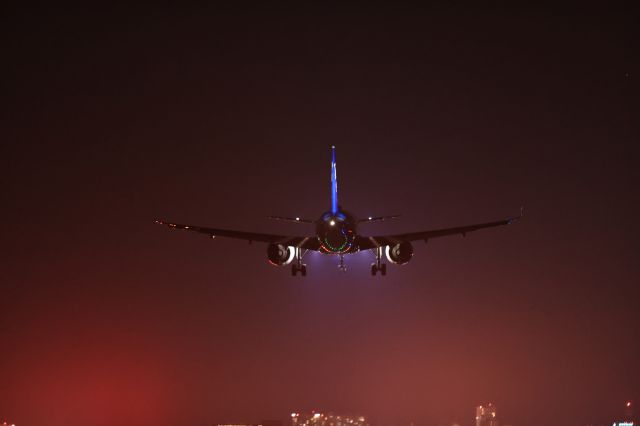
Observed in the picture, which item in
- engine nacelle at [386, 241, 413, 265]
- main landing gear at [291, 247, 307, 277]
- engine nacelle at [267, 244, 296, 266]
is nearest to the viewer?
engine nacelle at [267, 244, 296, 266]

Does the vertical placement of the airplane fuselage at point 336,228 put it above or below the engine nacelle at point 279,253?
below

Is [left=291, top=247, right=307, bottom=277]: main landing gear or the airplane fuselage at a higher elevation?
[left=291, top=247, right=307, bottom=277]: main landing gear

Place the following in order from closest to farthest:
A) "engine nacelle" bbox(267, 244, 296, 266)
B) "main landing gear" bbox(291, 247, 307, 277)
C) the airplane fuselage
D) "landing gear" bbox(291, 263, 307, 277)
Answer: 1. the airplane fuselage
2. "engine nacelle" bbox(267, 244, 296, 266)
3. "main landing gear" bbox(291, 247, 307, 277)
4. "landing gear" bbox(291, 263, 307, 277)

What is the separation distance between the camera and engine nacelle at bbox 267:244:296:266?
75625 millimetres

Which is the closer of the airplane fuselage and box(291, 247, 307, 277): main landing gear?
the airplane fuselage

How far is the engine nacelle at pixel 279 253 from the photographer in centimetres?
7562

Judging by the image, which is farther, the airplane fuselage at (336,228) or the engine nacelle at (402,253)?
the engine nacelle at (402,253)

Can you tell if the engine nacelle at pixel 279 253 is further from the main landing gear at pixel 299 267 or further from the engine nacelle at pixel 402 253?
the engine nacelle at pixel 402 253

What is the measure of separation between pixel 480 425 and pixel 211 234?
3548 inches

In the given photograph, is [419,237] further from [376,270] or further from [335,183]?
[335,183]

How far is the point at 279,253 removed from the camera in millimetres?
75688

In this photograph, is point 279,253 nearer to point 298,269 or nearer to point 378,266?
point 298,269

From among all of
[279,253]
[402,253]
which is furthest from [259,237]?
[402,253]

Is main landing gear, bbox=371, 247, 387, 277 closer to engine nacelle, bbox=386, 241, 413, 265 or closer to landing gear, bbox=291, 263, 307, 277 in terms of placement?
engine nacelle, bbox=386, 241, 413, 265
